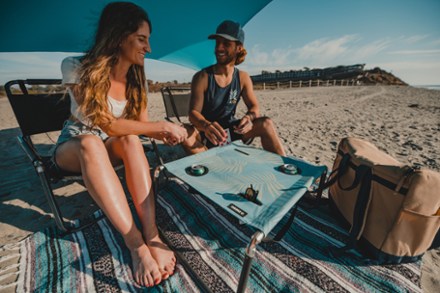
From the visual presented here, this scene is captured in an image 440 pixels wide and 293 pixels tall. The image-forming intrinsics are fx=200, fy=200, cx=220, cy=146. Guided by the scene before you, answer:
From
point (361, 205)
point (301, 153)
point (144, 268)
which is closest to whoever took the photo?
point (144, 268)

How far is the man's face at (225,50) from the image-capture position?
226 cm

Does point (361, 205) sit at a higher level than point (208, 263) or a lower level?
higher

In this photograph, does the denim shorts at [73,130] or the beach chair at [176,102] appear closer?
the denim shorts at [73,130]

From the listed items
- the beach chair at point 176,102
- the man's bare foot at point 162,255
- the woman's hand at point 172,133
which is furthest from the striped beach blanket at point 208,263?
the beach chair at point 176,102

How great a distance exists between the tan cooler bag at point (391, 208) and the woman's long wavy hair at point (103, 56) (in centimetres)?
191

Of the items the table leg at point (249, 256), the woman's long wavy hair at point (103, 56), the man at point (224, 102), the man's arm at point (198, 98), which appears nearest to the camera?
the table leg at point (249, 256)

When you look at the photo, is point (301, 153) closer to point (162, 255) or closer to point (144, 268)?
point (162, 255)

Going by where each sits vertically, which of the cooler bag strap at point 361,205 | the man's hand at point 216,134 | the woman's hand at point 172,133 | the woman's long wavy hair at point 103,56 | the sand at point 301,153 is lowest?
the sand at point 301,153

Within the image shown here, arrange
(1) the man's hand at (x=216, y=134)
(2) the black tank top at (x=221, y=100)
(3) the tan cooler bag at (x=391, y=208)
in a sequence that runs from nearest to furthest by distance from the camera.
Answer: (3) the tan cooler bag at (x=391, y=208)
(1) the man's hand at (x=216, y=134)
(2) the black tank top at (x=221, y=100)

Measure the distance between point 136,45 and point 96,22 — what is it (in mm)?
419

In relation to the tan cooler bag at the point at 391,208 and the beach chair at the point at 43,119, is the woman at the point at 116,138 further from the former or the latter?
the tan cooler bag at the point at 391,208

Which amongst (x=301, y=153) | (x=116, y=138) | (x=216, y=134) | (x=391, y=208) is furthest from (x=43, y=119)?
(x=301, y=153)

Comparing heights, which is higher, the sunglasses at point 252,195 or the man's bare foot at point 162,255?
the sunglasses at point 252,195

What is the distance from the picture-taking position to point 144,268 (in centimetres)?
125
